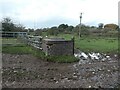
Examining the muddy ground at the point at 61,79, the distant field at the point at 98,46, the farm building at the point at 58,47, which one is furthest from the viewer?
the distant field at the point at 98,46

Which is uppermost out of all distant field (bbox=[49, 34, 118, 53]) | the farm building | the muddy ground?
the farm building

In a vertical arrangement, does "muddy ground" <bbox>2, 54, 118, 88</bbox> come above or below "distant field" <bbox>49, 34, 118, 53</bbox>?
below

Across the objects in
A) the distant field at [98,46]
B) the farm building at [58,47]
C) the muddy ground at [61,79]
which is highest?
the farm building at [58,47]

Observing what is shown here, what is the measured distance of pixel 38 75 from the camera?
12.6 m

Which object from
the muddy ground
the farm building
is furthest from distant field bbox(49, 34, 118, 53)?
the muddy ground

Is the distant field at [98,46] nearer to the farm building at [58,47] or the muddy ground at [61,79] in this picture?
the farm building at [58,47]

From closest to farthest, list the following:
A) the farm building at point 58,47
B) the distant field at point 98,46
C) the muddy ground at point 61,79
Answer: the muddy ground at point 61,79 → the farm building at point 58,47 → the distant field at point 98,46

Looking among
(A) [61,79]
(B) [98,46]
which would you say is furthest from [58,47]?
(B) [98,46]

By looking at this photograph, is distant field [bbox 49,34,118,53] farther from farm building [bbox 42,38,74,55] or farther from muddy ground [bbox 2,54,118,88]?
muddy ground [bbox 2,54,118,88]

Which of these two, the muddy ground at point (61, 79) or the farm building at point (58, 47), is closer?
the muddy ground at point (61, 79)

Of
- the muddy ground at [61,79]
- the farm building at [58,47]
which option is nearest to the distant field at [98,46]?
the farm building at [58,47]

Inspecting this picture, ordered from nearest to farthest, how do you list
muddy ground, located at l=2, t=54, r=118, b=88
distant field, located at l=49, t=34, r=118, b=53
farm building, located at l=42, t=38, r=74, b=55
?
muddy ground, located at l=2, t=54, r=118, b=88 → farm building, located at l=42, t=38, r=74, b=55 → distant field, located at l=49, t=34, r=118, b=53

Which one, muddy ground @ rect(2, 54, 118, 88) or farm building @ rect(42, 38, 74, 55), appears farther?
farm building @ rect(42, 38, 74, 55)

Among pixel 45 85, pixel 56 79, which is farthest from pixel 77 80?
pixel 45 85
